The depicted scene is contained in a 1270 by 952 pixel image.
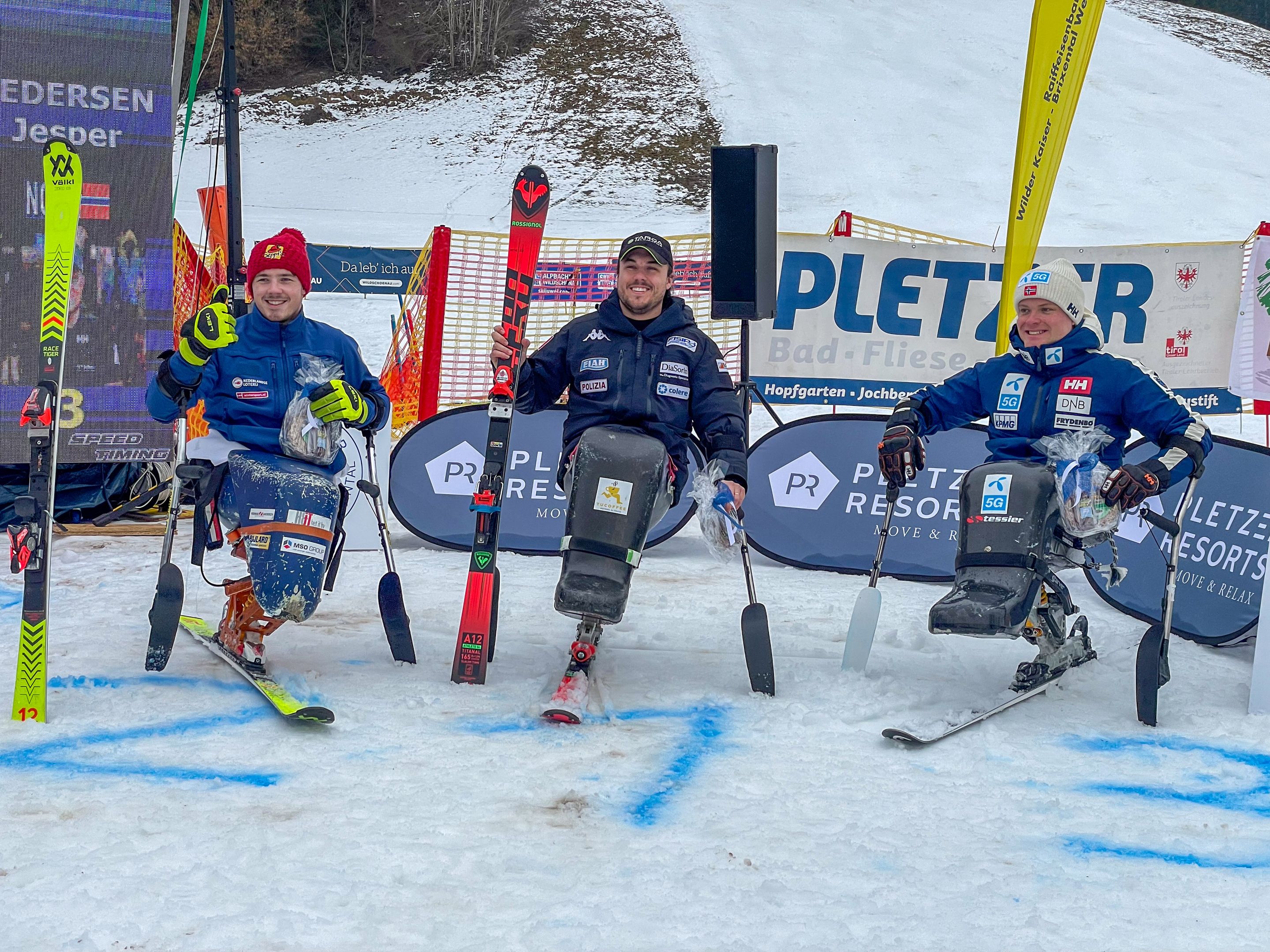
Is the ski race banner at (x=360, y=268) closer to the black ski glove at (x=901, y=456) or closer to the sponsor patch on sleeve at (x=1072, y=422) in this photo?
the black ski glove at (x=901, y=456)

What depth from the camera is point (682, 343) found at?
13.7ft

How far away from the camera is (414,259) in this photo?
545 inches

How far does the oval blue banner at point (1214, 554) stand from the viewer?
484 cm

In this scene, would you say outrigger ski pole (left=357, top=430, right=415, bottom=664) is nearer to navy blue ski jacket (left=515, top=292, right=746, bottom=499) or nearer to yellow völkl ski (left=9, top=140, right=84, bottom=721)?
navy blue ski jacket (left=515, top=292, right=746, bottom=499)

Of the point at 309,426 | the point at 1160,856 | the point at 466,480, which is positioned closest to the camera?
the point at 1160,856

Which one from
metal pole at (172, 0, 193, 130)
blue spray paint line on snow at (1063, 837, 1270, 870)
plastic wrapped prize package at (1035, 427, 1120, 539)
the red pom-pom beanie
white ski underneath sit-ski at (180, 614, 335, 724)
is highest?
metal pole at (172, 0, 193, 130)

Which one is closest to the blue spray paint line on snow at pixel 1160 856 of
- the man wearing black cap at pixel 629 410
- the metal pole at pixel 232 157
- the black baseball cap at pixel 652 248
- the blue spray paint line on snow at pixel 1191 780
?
the blue spray paint line on snow at pixel 1191 780

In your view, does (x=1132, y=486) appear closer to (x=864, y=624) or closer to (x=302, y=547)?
(x=864, y=624)

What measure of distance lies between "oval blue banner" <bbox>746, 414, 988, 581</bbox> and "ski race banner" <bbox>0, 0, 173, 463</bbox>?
3460 mm

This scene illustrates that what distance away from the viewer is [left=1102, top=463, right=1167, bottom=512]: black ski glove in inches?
145

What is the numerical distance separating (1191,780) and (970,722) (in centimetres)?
66

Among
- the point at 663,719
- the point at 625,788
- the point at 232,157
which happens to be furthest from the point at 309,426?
the point at 232,157

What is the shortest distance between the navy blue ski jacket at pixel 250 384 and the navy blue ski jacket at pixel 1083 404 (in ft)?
7.49

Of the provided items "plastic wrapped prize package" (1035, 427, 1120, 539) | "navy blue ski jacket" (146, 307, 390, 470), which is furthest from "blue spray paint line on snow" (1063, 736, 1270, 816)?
"navy blue ski jacket" (146, 307, 390, 470)
